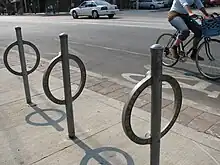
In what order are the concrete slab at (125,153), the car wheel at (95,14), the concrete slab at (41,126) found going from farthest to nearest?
the car wheel at (95,14) < the concrete slab at (41,126) < the concrete slab at (125,153)

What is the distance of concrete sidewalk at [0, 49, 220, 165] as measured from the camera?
2.76 metres

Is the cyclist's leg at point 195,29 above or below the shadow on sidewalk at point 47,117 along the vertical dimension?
above

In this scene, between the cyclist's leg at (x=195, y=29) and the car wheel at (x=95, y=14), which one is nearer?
the cyclist's leg at (x=195, y=29)

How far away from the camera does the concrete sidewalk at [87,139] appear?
109 inches

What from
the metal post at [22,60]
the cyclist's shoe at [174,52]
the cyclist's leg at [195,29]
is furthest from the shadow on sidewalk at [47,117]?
the cyclist's leg at [195,29]

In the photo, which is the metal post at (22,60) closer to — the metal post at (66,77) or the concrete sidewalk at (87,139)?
the concrete sidewalk at (87,139)

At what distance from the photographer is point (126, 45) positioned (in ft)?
28.6

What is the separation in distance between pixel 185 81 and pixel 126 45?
3.95m

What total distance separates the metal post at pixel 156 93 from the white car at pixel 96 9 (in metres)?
20.1

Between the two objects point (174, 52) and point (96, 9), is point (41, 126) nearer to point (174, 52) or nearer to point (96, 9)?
point (174, 52)

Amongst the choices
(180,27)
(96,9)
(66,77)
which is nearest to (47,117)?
(66,77)

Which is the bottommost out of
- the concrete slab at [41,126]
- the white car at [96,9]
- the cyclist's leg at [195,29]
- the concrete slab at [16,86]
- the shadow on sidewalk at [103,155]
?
the shadow on sidewalk at [103,155]

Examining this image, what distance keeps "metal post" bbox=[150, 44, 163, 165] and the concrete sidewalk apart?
65cm

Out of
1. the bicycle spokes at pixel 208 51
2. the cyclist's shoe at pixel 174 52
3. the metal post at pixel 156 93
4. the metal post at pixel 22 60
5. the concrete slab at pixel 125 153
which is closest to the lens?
the metal post at pixel 156 93
